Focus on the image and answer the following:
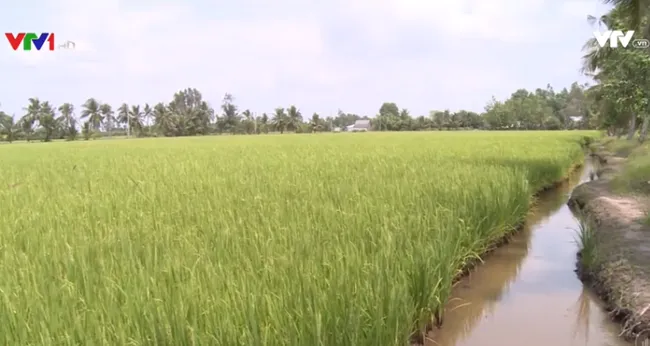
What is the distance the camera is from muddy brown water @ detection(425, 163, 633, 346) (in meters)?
3.83

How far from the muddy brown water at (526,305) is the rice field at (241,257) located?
272 millimetres

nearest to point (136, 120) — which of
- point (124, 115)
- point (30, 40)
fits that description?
point (124, 115)

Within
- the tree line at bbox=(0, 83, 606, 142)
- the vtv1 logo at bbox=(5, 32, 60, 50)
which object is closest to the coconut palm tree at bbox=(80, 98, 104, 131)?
the tree line at bbox=(0, 83, 606, 142)

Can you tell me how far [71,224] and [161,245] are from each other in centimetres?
136

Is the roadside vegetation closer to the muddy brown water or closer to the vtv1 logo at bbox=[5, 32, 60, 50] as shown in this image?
the muddy brown water

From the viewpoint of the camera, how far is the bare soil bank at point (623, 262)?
150 inches

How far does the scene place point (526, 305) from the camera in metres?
4.49

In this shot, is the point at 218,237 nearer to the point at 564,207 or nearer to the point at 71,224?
the point at 71,224

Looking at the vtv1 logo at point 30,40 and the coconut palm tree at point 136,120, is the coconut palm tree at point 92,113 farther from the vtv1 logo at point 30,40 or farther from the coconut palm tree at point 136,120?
the vtv1 logo at point 30,40

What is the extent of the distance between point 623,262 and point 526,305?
3.20ft

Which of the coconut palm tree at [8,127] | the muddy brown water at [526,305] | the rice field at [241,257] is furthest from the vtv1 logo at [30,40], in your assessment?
the coconut palm tree at [8,127]

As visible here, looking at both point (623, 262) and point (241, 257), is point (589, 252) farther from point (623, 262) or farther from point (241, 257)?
point (241, 257)

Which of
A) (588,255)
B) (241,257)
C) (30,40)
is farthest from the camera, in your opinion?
(30,40)

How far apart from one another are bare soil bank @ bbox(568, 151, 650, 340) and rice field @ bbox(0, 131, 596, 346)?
1.07 meters
